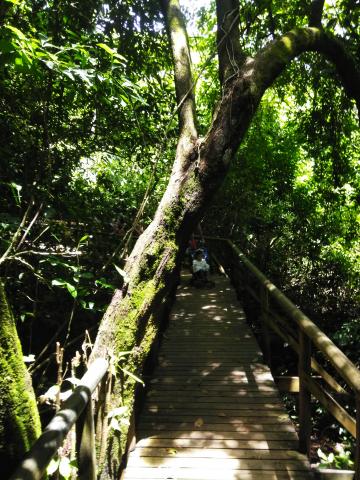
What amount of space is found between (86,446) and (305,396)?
1776 millimetres

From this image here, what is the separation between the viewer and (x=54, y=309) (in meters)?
5.64

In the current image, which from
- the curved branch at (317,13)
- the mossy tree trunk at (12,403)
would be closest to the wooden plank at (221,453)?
the mossy tree trunk at (12,403)

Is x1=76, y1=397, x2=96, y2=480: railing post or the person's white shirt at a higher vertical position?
the person's white shirt

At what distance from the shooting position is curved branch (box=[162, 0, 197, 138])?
391 cm

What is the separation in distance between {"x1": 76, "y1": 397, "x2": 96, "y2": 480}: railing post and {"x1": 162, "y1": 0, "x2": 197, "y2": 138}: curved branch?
2.67 meters

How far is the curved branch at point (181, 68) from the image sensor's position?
391 centimetres

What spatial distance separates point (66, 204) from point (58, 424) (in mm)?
3764

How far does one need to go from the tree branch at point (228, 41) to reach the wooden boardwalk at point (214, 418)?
329 cm

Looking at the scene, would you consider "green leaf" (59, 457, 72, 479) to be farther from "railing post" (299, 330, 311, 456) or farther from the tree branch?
the tree branch

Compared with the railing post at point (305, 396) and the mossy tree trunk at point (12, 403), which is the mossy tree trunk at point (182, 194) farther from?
the railing post at point (305, 396)

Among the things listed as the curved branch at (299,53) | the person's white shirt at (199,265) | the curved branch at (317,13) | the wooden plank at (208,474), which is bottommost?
the wooden plank at (208,474)

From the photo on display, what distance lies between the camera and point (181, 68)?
426 cm

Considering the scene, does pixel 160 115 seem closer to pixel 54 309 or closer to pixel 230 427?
pixel 54 309

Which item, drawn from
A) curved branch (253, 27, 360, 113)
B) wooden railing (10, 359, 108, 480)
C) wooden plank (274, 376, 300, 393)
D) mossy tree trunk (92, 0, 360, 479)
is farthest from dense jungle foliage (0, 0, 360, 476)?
wooden plank (274, 376, 300, 393)
